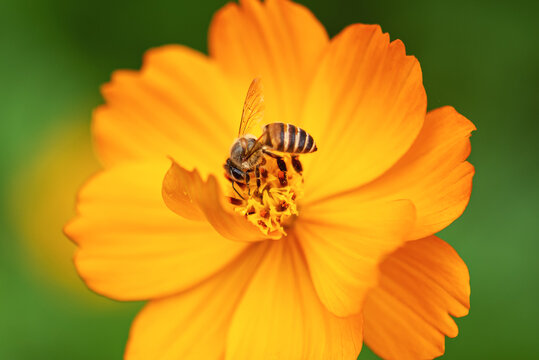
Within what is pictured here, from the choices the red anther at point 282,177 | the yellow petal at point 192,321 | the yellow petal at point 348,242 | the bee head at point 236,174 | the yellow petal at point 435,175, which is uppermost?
the yellow petal at point 435,175

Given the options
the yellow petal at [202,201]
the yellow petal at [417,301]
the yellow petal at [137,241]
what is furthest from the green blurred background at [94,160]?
the yellow petal at [202,201]

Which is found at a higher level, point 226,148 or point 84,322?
point 226,148

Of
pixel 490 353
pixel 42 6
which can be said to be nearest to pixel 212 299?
pixel 490 353

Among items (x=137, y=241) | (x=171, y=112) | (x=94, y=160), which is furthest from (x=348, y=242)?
(x=94, y=160)

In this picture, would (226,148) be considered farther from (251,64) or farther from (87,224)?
(87,224)

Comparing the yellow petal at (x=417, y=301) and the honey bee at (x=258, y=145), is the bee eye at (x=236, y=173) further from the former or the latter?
the yellow petal at (x=417, y=301)

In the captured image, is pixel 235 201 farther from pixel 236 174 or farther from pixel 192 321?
pixel 192 321
